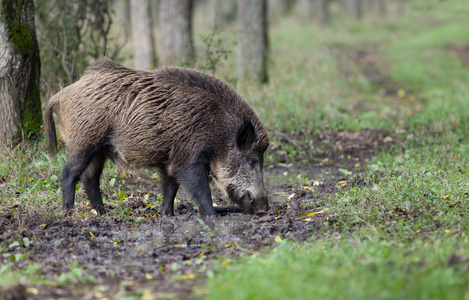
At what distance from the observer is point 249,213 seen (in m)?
6.32

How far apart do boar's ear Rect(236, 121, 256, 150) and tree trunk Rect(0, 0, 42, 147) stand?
8.62ft

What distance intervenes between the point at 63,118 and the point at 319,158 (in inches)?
169

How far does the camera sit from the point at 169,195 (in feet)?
20.9

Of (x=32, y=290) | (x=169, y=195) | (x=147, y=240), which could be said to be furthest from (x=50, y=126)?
(x=32, y=290)

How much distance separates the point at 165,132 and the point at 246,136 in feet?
2.95

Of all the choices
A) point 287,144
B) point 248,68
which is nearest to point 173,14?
point 248,68

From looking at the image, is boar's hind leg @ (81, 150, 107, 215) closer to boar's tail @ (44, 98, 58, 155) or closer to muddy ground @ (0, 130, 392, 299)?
muddy ground @ (0, 130, 392, 299)

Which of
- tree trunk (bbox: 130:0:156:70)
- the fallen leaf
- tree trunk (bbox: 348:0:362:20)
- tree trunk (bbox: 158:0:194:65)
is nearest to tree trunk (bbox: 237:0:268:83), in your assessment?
tree trunk (bbox: 158:0:194:65)

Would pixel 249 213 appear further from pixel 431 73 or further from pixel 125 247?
pixel 431 73

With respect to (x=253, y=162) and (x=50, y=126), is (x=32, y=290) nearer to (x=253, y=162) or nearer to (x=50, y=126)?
(x=50, y=126)

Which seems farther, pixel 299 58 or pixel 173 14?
pixel 299 58

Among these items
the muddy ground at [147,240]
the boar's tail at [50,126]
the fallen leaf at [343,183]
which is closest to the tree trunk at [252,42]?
the fallen leaf at [343,183]

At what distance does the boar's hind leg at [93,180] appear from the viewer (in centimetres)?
629

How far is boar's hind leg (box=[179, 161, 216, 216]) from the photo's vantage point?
6.03 metres
